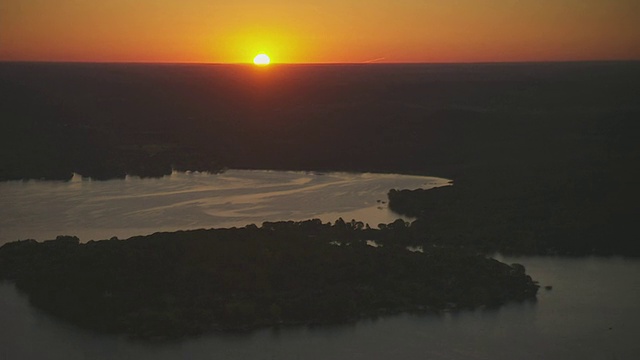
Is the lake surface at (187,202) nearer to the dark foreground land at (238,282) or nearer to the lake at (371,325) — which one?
the lake at (371,325)

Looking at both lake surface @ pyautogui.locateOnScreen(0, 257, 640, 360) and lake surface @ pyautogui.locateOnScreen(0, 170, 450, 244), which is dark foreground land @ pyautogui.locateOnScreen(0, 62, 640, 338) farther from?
lake surface @ pyautogui.locateOnScreen(0, 170, 450, 244)

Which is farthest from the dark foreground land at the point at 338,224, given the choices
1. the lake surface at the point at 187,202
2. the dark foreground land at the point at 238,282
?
the lake surface at the point at 187,202

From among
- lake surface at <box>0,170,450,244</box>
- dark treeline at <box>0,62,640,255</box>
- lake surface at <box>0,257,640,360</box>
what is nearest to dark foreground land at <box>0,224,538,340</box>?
lake surface at <box>0,257,640,360</box>

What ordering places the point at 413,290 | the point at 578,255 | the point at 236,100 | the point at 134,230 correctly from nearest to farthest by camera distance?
1. the point at 413,290
2. the point at 578,255
3. the point at 134,230
4. the point at 236,100

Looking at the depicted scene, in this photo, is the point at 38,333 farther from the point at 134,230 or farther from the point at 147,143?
the point at 147,143

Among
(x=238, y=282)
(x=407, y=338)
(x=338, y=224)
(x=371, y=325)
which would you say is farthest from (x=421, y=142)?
(x=407, y=338)

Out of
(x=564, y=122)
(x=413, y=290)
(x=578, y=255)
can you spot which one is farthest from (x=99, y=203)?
(x=564, y=122)
